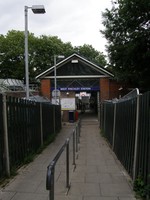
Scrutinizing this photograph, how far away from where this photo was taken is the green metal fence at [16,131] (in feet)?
25.6

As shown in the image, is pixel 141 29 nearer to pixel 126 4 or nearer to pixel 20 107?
pixel 126 4

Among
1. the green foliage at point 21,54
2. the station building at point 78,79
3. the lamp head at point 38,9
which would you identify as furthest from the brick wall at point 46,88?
the lamp head at point 38,9

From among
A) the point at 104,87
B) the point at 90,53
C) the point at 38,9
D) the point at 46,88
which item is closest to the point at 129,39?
the point at 104,87

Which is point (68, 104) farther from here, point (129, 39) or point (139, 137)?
point (139, 137)

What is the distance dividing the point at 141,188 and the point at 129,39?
87.5 ft

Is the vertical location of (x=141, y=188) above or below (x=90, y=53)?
below

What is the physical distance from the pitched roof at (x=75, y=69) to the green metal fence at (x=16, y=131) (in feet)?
86.4

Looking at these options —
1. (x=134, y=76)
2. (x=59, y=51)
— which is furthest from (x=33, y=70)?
(x=134, y=76)

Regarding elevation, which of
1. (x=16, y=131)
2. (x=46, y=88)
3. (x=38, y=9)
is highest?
(x=38, y=9)

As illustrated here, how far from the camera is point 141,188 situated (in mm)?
6387

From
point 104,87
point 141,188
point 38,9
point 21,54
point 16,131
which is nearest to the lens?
point 141,188

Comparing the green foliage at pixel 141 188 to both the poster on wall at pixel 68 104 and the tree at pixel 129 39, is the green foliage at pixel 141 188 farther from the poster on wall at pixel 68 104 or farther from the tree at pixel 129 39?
the poster on wall at pixel 68 104

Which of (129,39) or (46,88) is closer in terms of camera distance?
(129,39)

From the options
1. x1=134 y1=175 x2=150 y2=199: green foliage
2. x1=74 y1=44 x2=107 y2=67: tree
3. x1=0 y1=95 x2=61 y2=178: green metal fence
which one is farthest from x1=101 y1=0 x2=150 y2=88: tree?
x1=74 y1=44 x2=107 y2=67: tree
